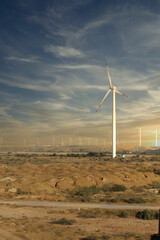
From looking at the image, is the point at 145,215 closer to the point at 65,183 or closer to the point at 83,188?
the point at 83,188

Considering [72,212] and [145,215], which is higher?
[145,215]

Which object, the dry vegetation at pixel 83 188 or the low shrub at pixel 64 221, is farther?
the dry vegetation at pixel 83 188

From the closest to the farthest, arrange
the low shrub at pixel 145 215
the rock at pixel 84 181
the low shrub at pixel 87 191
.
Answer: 1. the low shrub at pixel 145 215
2. the low shrub at pixel 87 191
3. the rock at pixel 84 181

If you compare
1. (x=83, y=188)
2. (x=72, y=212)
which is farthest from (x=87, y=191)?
(x=72, y=212)

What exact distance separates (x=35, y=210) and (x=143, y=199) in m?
15.0

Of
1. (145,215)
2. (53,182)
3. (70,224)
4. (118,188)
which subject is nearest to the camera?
Answer: (70,224)

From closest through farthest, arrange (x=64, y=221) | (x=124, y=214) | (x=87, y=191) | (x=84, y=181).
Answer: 1. (x=64, y=221)
2. (x=124, y=214)
3. (x=87, y=191)
4. (x=84, y=181)

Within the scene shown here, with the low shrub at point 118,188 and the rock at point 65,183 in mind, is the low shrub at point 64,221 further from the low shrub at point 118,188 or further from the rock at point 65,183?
the low shrub at point 118,188

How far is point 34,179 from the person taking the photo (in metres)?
49.8

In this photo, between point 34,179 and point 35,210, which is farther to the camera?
point 34,179

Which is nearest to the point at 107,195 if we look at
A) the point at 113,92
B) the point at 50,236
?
the point at 50,236

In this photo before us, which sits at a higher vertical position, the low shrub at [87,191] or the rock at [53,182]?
the rock at [53,182]

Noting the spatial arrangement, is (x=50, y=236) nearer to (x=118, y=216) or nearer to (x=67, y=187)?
(x=118, y=216)

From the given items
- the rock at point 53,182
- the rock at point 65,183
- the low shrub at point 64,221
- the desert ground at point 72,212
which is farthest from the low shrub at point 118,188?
the low shrub at point 64,221
